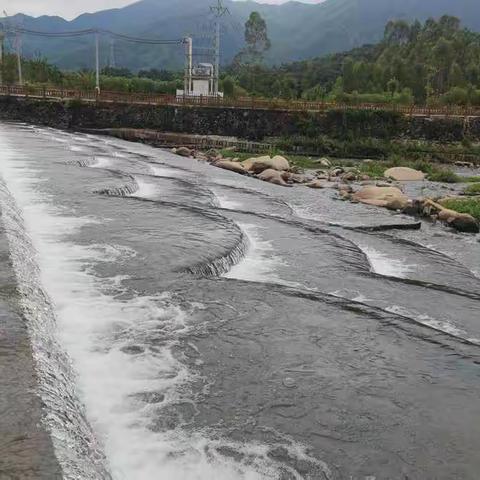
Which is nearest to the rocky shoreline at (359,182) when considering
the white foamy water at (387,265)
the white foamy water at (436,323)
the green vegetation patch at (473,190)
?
the green vegetation patch at (473,190)

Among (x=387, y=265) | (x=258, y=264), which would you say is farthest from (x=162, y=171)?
(x=258, y=264)

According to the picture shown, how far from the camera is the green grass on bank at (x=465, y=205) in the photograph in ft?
63.4

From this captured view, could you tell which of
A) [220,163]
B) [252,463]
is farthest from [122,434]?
[220,163]

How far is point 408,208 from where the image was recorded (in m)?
19.9

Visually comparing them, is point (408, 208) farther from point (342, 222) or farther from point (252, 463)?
point (252, 463)

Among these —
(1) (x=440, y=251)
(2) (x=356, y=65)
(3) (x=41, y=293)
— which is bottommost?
(1) (x=440, y=251)

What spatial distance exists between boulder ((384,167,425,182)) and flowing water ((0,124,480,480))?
15712 mm

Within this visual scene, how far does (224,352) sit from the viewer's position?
281 inches

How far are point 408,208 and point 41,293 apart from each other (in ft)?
49.3

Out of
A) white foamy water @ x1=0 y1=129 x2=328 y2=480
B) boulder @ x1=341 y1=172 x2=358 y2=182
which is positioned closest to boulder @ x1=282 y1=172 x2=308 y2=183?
boulder @ x1=341 y1=172 x2=358 y2=182

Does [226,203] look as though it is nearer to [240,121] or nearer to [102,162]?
[102,162]

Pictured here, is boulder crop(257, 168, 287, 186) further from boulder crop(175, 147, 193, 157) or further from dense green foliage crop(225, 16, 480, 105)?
dense green foliage crop(225, 16, 480, 105)

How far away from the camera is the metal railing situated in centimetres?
4406

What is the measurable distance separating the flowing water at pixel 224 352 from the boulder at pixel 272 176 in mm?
11787
